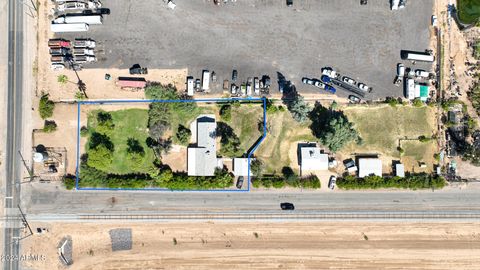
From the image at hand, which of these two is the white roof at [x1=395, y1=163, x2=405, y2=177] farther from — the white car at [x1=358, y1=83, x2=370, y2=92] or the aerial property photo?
the white car at [x1=358, y1=83, x2=370, y2=92]

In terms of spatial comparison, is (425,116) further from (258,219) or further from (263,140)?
(258,219)

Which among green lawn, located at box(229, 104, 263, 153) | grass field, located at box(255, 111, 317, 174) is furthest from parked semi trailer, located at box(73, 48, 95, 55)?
grass field, located at box(255, 111, 317, 174)

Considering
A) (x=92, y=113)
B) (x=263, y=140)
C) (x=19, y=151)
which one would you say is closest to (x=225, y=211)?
(x=263, y=140)

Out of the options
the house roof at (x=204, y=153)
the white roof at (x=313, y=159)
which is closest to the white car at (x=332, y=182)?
the white roof at (x=313, y=159)

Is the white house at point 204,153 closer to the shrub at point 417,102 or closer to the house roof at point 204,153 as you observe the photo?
the house roof at point 204,153

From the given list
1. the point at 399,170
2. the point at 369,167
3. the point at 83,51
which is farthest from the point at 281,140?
the point at 83,51
